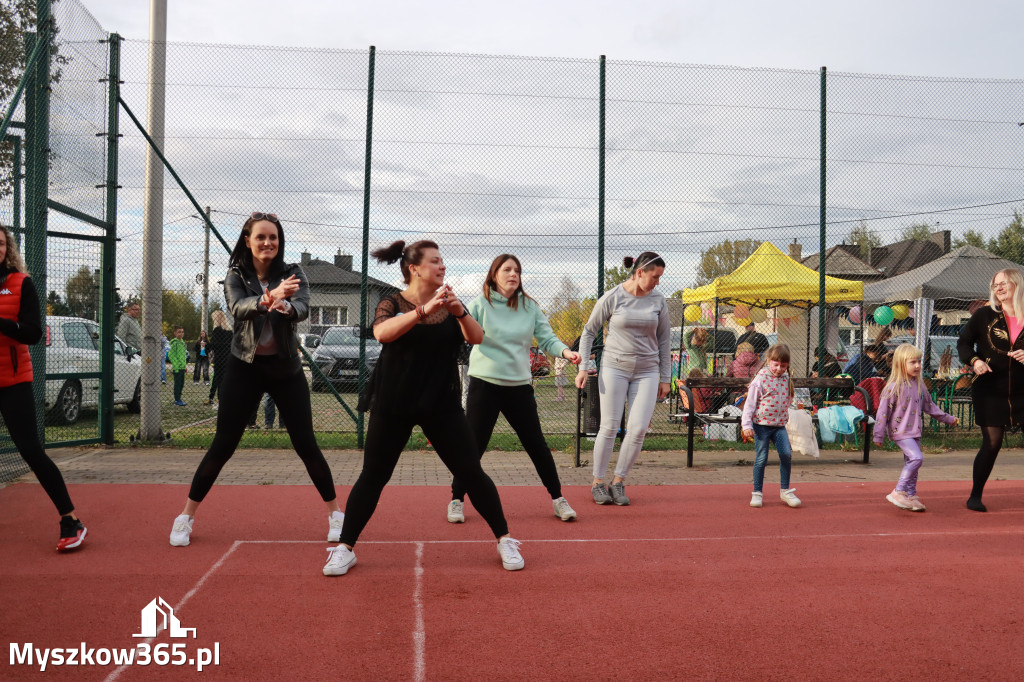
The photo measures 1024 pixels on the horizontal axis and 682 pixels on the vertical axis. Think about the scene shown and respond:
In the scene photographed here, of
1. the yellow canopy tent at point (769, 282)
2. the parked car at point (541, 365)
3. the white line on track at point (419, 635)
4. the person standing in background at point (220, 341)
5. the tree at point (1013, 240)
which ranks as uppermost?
the tree at point (1013, 240)

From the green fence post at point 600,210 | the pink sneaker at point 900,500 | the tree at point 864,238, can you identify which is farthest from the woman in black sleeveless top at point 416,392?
the tree at point 864,238

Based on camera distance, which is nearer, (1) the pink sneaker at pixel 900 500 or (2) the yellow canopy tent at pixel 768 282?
(1) the pink sneaker at pixel 900 500

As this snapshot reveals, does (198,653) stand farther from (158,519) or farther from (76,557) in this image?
(158,519)

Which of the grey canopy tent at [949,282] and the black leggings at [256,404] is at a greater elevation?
the grey canopy tent at [949,282]

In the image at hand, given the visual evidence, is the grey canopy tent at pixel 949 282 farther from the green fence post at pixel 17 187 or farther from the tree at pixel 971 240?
the green fence post at pixel 17 187

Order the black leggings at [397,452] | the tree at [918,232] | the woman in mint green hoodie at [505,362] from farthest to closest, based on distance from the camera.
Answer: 1. the tree at [918,232]
2. the woman in mint green hoodie at [505,362]
3. the black leggings at [397,452]

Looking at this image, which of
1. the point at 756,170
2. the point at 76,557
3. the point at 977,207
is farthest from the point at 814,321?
the point at 76,557

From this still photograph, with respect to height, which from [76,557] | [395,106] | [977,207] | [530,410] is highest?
[395,106]

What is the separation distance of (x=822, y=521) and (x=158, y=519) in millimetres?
4923

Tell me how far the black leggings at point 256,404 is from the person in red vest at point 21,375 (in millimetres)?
752

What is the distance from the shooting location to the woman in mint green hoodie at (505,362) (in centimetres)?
582

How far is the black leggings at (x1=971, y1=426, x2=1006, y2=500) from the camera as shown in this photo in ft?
21.6

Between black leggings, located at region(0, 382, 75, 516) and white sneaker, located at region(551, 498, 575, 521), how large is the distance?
3.24m

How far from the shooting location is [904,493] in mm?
6719
